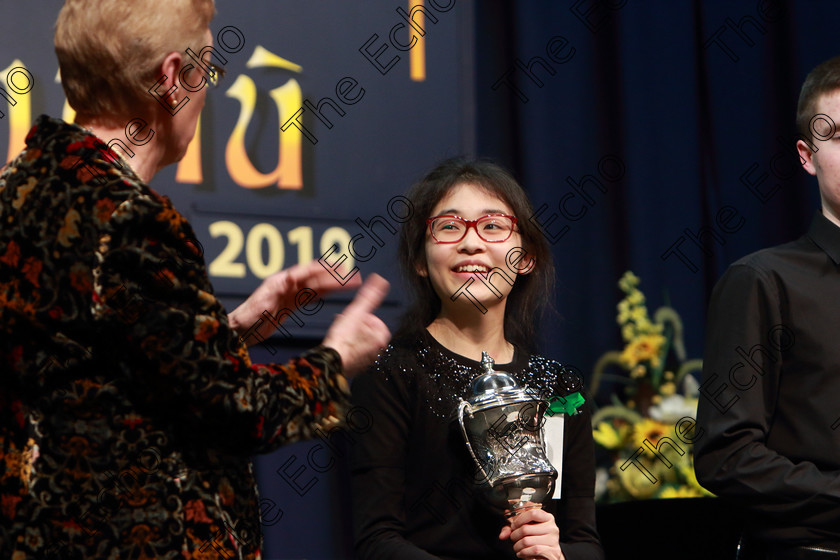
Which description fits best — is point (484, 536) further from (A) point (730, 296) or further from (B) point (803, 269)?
(B) point (803, 269)

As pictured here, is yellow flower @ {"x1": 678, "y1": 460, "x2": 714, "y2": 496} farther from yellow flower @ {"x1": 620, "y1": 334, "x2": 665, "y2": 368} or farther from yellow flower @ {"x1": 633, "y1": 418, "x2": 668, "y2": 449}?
yellow flower @ {"x1": 620, "y1": 334, "x2": 665, "y2": 368}

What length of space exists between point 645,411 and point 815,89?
1364 millimetres

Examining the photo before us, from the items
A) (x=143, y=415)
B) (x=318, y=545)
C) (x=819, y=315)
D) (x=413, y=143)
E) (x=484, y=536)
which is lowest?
(x=318, y=545)

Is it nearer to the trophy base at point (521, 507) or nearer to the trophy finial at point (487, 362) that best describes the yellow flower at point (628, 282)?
the trophy finial at point (487, 362)

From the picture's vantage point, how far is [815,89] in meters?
2.26

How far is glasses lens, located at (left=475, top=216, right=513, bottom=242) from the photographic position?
7.31ft

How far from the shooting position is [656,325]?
3480mm

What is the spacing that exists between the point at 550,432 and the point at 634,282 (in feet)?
4.42

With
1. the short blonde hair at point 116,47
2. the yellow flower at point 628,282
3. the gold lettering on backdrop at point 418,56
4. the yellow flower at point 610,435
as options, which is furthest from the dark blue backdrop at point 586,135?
the short blonde hair at point 116,47

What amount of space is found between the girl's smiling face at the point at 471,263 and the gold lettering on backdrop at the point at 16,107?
4.01ft

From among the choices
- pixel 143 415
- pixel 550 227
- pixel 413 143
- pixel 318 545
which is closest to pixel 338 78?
pixel 413 143

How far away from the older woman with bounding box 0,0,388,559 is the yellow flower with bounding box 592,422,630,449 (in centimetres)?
196

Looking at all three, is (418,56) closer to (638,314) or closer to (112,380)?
(638,314)

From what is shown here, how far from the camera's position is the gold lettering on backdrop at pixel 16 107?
2.74 m
